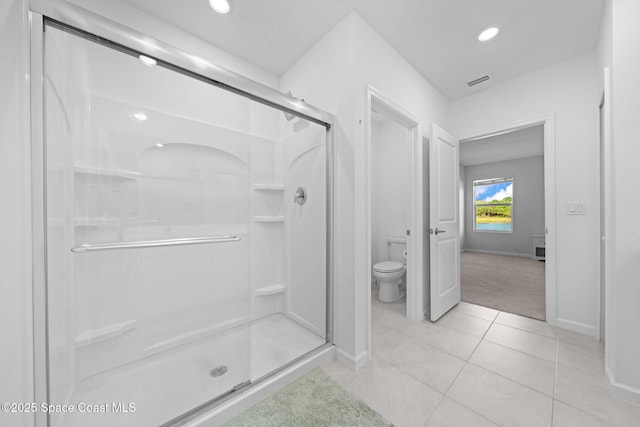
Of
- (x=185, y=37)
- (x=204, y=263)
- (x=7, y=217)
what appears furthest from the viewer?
(x=185, y=37)

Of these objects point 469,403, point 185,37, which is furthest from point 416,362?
point 185,37

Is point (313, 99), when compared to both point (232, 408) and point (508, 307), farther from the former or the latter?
point (508, 307)

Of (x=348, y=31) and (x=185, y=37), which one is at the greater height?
(x=185, y=37)

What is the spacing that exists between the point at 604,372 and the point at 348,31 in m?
2.88

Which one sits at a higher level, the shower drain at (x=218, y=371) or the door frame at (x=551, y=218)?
the door frame at (x=551, y=218)

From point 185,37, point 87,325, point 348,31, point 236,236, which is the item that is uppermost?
point 185,37

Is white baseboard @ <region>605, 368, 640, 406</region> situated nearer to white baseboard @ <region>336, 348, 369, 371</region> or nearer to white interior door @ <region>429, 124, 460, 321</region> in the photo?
white interior door @ <region>429, 124, 460, 321</region>

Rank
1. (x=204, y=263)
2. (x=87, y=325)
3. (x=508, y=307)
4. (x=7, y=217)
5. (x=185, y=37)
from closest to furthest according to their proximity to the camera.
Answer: (x=7, y=217) < (x=87, y=325) < (x=204, y=263) < (x=185, y=37) < (x=508, y=307)

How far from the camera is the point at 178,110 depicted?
137cm

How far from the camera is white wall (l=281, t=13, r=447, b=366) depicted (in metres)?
1.63

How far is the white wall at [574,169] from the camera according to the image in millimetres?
2010

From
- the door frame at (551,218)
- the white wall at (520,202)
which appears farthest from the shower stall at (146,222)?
the white wall at (520,202)

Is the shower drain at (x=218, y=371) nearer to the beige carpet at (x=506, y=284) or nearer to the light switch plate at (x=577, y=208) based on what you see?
the beige carpet at (x=506, y=284)

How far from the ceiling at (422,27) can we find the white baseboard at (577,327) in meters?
2.44
